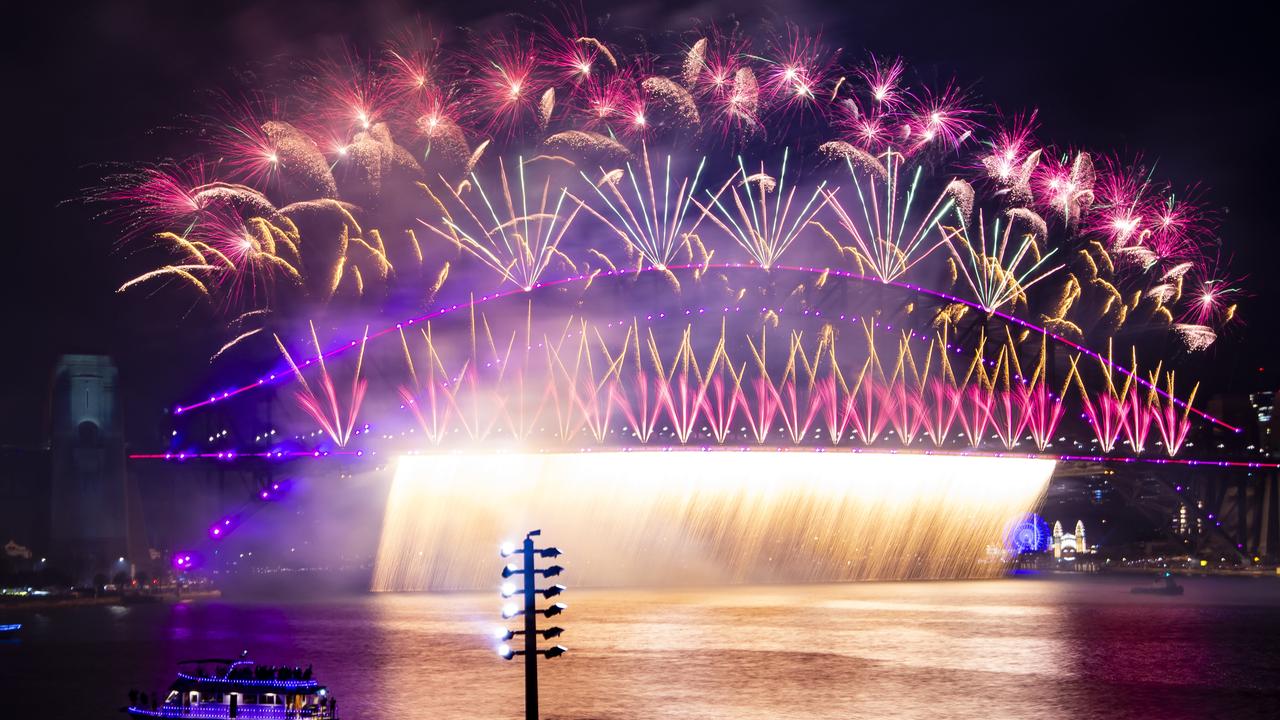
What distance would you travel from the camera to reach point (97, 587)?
85812mm

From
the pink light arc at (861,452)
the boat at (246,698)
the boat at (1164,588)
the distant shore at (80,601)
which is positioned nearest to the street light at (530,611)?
the boat at (246,698)

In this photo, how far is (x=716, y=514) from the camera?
9925 cm

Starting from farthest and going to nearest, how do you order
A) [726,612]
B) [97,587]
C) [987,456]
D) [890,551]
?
[890,551] < [987,456] < [97,587] < [726,612]

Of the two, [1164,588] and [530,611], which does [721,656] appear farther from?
[1164,588]

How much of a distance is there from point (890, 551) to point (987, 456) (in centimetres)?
2260

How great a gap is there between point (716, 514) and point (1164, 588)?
34.0 m

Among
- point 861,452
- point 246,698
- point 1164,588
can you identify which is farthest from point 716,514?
point 246,698

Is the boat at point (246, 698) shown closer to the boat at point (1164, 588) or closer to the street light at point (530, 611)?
the street light at point (530, 611)

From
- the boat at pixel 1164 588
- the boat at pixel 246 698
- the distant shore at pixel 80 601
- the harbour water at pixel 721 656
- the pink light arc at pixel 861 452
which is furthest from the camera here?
the boat at pixel 1164 588

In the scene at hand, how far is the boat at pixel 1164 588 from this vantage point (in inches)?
3730

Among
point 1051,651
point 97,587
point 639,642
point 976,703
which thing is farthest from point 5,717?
point 97,587

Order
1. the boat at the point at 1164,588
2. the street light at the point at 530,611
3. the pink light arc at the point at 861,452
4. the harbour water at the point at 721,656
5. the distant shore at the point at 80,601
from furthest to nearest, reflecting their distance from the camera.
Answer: the boat at the point at 1164,588
the distant shore at the point at 80,601
the pink light arc at the point at 861,452
the harbour water at the point at 721,656
the street light at the point at 530,611

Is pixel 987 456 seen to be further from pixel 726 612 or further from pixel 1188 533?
pixel 1188 533

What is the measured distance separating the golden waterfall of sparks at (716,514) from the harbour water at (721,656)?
28.6 ft
